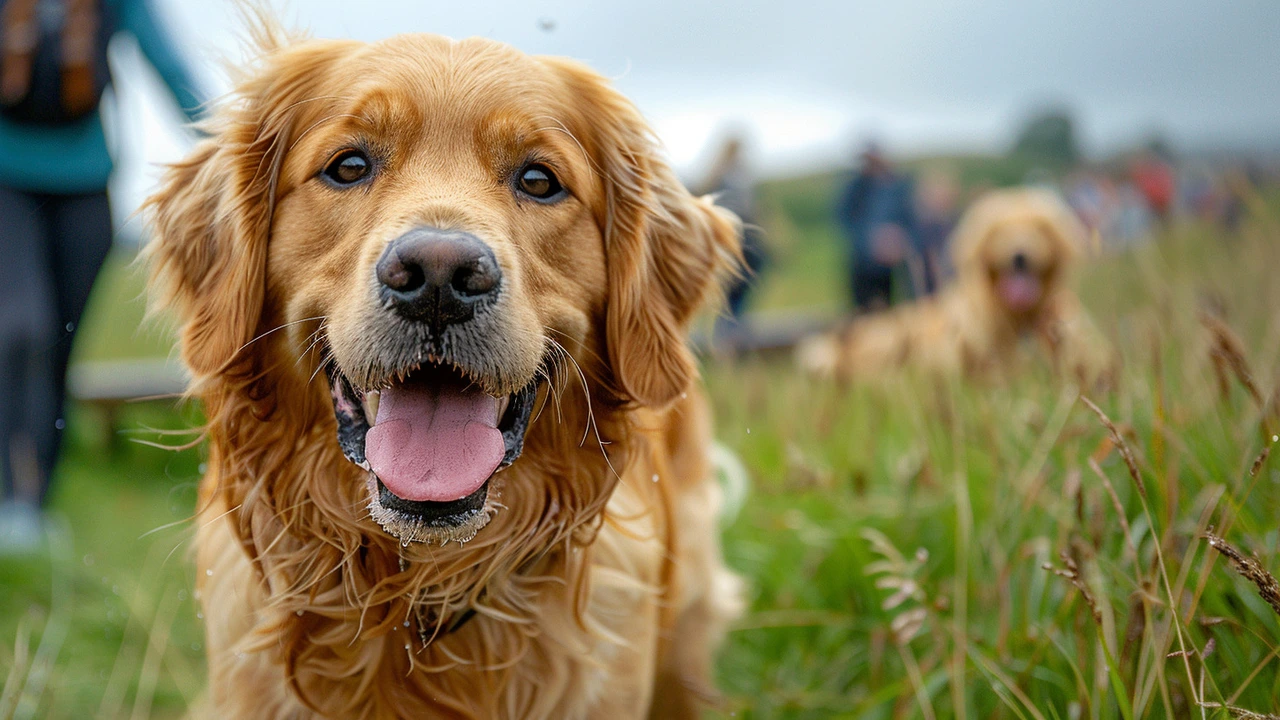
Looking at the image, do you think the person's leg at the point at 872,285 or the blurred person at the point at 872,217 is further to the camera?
the person's leg at the point at 872,285

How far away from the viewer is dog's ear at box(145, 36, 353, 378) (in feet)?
6.56

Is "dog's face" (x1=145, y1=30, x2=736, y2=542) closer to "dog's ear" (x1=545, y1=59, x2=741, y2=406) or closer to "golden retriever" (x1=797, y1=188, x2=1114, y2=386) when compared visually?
"dog's ear" (x1=545, y1=59, x2=741, y2=406)

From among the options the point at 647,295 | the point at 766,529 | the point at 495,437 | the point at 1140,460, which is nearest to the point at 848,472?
the point at 766,529

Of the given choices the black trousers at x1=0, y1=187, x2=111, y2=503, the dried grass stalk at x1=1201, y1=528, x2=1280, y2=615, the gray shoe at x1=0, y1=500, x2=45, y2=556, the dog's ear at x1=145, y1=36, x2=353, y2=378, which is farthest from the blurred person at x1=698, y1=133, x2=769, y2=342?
the dried grass stalk at x1=1201, y1=528, x2=1280, y2=615

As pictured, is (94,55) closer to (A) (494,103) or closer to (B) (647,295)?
(A) (494,103)

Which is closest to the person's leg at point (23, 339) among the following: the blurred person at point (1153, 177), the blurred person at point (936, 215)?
the blurred person at point (936, 215)

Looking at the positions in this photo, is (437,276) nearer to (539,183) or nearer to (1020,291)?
(539,183)

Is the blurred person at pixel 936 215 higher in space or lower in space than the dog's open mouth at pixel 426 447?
lower

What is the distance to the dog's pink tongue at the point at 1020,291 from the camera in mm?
8242

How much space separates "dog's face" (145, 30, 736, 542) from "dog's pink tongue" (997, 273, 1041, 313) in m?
6.83

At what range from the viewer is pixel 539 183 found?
A: 2.03 m

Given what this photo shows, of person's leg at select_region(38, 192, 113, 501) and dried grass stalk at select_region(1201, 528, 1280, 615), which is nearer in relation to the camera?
dried grass stalk at select_region(1201, 528, 1280, 615)

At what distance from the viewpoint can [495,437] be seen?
1875 mm

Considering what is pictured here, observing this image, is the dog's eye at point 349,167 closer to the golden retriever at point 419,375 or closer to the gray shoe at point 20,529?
the golden retriever at point 419,375
